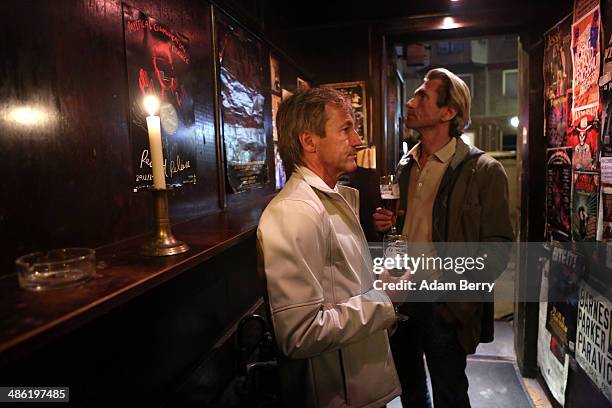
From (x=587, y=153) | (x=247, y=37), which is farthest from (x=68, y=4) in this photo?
(x=587, y=153)

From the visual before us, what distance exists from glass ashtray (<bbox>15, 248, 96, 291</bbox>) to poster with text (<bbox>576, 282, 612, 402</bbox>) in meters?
2.34

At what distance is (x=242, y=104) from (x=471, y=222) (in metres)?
1.37

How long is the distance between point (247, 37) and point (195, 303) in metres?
1.53

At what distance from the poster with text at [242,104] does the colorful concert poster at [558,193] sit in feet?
6.55

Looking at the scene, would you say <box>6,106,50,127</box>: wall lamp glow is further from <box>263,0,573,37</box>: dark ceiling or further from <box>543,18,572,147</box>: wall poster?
<box>543,18,572,147</box>: wall poster

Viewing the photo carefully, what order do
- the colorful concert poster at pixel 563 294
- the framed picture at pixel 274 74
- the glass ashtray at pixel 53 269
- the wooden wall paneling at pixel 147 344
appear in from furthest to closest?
the framed picture at pixel 274 74, the colorful concert poster at pixel 563 294, the wooden wall paneling at pixel 147 344, the glass ashtray at pixel 53 269

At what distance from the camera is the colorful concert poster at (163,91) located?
4.25 ft

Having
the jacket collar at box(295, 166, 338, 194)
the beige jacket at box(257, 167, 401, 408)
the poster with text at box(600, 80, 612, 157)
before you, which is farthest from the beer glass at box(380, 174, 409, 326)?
the poster with text at box(600, 80, 612, 157)

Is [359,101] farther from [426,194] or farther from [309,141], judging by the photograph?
[309,141]

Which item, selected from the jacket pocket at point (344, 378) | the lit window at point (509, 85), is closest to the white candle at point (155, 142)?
the jacket pocket at point (344, 378)

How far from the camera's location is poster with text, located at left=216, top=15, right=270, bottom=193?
78.6 inches

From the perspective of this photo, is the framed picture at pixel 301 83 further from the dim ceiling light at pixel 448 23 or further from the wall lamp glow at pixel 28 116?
the wall lamp glow at pixel 28 116

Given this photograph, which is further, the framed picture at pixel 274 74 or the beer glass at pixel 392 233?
the framed picture at pixel 274 74

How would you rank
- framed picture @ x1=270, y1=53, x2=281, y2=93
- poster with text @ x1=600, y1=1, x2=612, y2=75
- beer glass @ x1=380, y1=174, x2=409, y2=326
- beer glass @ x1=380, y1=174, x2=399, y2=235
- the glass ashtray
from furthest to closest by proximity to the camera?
framed picture @ x1=270, y1=53, x2=281, y2=93 → poster with text @ x1=600, y1=1, x2=612, y2=75 → beer glass @ x1=380, y1=174, x2=399, y2=235 → beer glass @ x1=380, y1=174, x2=409, y2=326 → the glass ashtray
